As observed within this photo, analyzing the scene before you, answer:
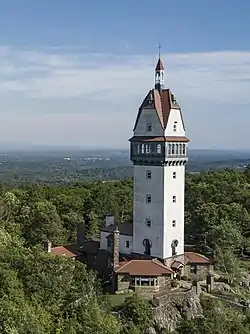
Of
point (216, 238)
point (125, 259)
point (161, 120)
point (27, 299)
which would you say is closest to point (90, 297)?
point (27, 299)

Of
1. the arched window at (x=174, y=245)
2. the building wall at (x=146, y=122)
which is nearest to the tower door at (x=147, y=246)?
the arched window at (x=174, y=245)

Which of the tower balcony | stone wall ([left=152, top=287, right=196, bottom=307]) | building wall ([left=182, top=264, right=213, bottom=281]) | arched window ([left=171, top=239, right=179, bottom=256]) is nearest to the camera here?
stone wall ([left=152, top=287, right=196, bottom=307])

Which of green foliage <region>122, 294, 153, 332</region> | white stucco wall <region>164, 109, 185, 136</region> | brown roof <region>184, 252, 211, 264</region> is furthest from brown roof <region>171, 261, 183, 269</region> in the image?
white stucco wall <region>164, 109, 185, 136</region>

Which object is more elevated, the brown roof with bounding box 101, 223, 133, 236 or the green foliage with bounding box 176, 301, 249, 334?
the brown roof with bounding box 101, 223, 133, 236

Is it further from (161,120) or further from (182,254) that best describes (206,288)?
(161,120)

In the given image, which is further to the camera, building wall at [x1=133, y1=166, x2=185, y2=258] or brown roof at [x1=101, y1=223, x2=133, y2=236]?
brown roof at [x1=101, y1=223, x2=133, y2=236]

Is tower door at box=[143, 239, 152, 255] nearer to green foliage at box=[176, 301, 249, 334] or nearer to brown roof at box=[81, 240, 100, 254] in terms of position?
brown roof at box=[81, 240, 100, 254]

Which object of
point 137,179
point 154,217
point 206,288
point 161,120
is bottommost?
point 206,288
